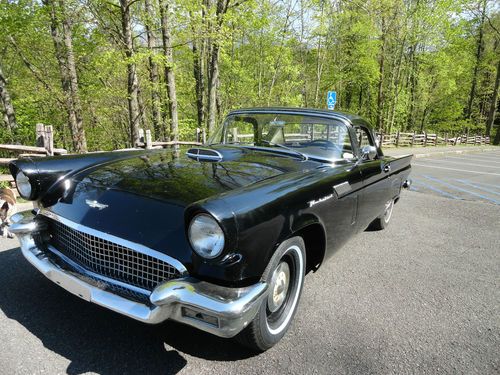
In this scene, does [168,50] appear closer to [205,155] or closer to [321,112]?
[321,112]

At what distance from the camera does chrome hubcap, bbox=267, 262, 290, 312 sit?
2.14 meters

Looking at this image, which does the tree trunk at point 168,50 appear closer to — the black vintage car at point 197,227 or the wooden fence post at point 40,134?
the wooden fence post at point 40,134

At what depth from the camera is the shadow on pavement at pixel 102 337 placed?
1950mm

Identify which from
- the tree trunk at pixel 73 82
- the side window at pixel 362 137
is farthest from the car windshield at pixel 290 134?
the tree trunk at pixel 73 82

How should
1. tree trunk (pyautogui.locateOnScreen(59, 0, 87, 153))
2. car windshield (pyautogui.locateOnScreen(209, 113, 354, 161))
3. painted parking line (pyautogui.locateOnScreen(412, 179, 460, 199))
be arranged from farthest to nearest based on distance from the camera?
tree trunk (pyautogui.locateOnScreen(59, 0, 87, 153))
painted parking line (pyautogui.locateOnScreen(412, 179, 460, 199))
car windshield (pyautogui.locateOnScreen(209, 113, 354, 161))

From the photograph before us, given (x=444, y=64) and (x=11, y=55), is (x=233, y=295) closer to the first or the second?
(x=11, y=55)

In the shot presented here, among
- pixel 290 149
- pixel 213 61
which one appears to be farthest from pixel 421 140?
pixel 290 149

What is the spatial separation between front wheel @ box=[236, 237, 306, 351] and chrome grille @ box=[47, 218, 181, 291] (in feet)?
1.78

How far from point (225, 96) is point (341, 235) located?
19.3 m

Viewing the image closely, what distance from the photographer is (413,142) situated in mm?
23828

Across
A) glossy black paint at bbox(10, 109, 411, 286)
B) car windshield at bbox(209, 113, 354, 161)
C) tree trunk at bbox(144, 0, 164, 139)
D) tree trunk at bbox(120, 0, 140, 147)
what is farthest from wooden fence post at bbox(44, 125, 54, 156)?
tree trunk at bbox(144, 0, 164, 139)

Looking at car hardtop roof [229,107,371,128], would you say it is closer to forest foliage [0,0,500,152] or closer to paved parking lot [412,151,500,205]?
paved parking lot [412,151,500,205]

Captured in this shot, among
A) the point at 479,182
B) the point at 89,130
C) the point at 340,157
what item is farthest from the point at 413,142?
the point at 340,157

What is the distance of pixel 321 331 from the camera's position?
235 centimetres
